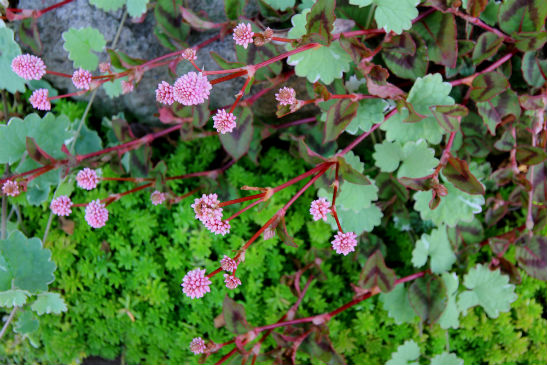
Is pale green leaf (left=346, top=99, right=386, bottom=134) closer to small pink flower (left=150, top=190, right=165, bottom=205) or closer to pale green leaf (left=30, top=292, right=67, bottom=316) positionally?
small pink flower (left=150, top=190, right=165, bottom=205)

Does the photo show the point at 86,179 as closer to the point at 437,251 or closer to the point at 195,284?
the point at 195,284

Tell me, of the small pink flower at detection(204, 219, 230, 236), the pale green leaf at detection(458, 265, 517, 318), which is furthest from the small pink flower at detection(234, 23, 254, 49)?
the pale green leaf at detection(458, 265, 517, 318)

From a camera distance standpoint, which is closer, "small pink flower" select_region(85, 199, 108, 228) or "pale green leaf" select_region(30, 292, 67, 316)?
"small pink flower" select_region(85, 199, 108, 228)

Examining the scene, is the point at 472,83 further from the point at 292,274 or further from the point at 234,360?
the point at 234,360

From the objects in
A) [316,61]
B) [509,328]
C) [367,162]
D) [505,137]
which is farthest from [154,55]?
[509,328]

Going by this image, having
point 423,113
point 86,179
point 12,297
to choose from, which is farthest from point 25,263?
point 423,113

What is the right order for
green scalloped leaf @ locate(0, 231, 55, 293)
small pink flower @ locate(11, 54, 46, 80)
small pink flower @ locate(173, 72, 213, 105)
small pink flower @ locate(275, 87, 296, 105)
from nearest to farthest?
small pink flower @ locate(173, 72, 213, 105)
small pink flower @ locate(275, 87, 296, 105)
small pink flower @ locate(11, 54, 46, 80)
green scalloped leaf @ locate(0, 231, 55, 293)

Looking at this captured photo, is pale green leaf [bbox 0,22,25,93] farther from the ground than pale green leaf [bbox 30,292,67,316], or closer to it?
farther from the ground

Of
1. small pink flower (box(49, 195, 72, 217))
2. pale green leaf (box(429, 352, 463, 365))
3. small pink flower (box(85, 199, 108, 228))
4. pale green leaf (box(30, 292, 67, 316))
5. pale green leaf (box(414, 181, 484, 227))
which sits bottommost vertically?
pale green leaf (box(429, 352, 463, 365))
